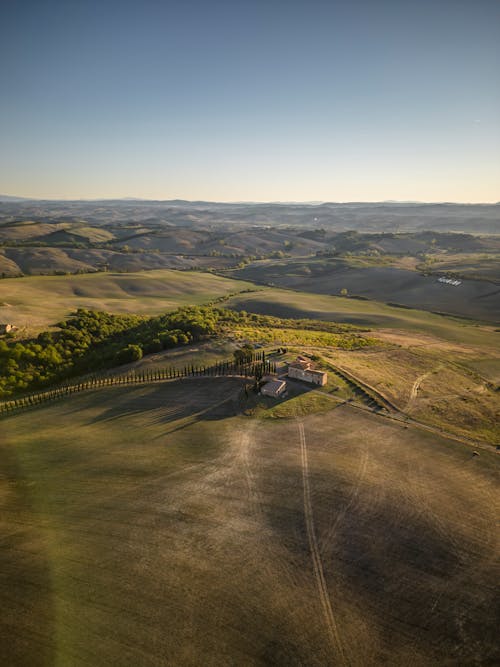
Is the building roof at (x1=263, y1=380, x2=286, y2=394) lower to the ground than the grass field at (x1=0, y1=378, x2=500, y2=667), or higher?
higher

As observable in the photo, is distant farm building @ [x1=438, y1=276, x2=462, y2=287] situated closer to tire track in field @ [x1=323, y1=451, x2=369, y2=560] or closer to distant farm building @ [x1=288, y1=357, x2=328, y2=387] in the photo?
distant farm building @ [x1=288, y1=357, x2=328, y2=387]

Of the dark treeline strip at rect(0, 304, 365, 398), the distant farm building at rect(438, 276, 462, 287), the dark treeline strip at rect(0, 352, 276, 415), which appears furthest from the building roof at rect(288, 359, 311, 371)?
the distant farm building at rect(438, 276, 462, 287)

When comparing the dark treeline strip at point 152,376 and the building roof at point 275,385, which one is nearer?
the building roof at point 275,385

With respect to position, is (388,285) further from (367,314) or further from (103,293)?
(103,293)

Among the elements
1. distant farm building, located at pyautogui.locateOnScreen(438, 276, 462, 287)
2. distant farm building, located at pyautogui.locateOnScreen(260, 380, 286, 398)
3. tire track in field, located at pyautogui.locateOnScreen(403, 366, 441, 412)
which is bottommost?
tire track in field, located at pyautogui.locateOnScreen(403, 366, 441, 412)

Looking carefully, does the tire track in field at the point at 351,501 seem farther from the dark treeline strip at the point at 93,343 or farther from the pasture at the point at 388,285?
the pasture at the point at 388,285

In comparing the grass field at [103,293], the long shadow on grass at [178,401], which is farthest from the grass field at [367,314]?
the long shadow on grass at [178,401]

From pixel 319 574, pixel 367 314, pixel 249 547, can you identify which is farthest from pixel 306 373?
pixel 367 314
